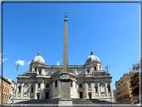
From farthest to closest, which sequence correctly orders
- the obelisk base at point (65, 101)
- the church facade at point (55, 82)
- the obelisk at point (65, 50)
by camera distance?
the church facade at point (55, 82), the obelisk at point (65, 50), the obelisk base at point (65, 101)

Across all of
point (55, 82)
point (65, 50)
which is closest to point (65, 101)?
point (65, 50)

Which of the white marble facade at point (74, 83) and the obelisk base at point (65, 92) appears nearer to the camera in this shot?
the obelisk base at point (65, 92)

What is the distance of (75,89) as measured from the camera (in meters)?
41.0

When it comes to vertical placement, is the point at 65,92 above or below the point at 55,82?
above

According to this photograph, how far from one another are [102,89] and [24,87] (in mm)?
25105

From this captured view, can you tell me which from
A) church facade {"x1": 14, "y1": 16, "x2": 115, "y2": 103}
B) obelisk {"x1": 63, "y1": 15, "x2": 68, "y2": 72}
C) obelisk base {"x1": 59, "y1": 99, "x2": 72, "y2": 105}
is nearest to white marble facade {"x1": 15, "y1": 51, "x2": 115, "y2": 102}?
church facade {"x1": 14, "y1": 16, "x2": 115, "y2": 103}

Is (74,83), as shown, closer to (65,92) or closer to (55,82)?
(55,82)

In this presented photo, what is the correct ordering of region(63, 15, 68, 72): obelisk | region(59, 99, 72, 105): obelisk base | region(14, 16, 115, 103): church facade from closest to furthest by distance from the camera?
region(59, 99, 72, 105): obelisk base → region(63, 15, 68, 72): obelisk → region(14, 16, 115, 103): church facade

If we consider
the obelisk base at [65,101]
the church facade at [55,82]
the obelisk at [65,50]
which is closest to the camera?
the obelisk base at [65,101]

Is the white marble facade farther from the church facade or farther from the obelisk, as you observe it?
the obelisk

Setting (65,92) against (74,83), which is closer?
(65,92)

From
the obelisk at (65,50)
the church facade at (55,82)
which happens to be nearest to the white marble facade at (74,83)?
the church facade at (55,82)

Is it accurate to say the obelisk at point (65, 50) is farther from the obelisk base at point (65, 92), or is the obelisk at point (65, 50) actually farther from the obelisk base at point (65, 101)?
the obelisk base at point (65, 101)

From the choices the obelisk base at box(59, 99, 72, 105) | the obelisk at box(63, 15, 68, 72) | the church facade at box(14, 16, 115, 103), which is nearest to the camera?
the obelisk base at box(59, 99, 72, 105)
